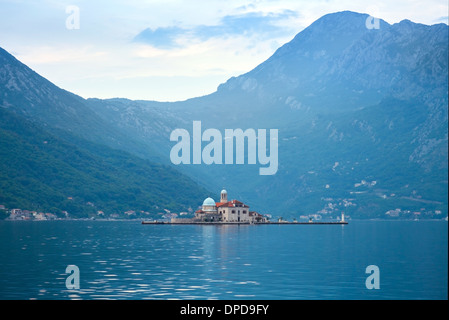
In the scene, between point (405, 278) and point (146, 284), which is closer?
point (146, 284)

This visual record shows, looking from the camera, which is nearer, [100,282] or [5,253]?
[100,282]
